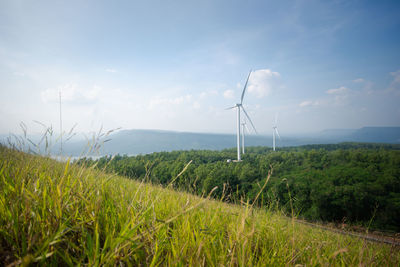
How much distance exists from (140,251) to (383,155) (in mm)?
81679

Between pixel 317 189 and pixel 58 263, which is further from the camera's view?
pixel 317 189

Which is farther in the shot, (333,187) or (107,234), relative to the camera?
(333,187)

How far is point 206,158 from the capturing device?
2936 inches

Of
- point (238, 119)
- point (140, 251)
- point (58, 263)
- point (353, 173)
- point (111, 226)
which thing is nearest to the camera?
point (58, 263)

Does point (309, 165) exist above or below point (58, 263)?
below

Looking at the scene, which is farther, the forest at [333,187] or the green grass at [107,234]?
the forest at [333,187]

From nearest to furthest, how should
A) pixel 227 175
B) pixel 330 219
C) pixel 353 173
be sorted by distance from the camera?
pixel 330 219, pixel 227 175, pixel 353 173

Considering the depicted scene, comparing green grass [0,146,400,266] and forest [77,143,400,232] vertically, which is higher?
green grass [0,146,400,266]

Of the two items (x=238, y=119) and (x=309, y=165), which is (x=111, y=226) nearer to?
(x=238, y=119)

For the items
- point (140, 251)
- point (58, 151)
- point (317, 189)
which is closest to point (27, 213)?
point (140, 251)

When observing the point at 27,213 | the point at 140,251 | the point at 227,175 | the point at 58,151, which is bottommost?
the point at 227,175

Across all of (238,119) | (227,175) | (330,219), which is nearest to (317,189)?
(330,219)

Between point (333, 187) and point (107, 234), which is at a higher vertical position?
point (107, 234)

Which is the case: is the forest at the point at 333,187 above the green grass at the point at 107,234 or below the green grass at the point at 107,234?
below
